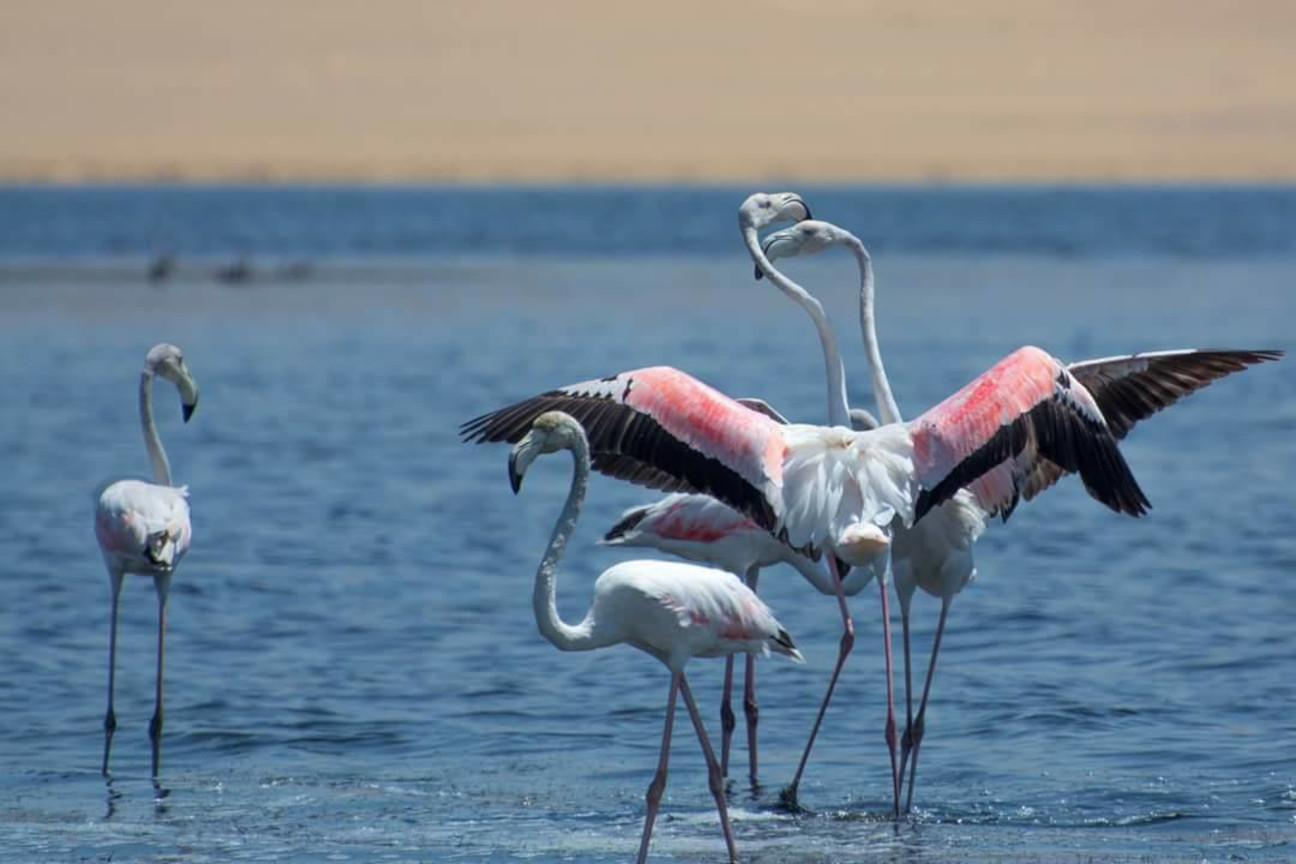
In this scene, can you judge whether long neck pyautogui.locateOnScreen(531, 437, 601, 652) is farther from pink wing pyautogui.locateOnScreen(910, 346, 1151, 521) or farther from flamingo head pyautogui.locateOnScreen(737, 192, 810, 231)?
flamingo head pyautogui.locateOnScreen(737, 192, 810, 231)

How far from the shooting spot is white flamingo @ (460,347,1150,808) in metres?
7.55

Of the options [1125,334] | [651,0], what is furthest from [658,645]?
[651,0]

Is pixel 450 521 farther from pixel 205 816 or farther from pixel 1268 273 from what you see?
pixel 1268 273

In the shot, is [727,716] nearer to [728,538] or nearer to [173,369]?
[728,538]

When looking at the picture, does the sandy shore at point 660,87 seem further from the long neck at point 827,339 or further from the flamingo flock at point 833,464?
the flamingo flock at point 833,464

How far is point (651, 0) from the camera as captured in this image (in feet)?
336

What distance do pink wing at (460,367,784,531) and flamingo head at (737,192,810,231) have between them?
1.02 meters

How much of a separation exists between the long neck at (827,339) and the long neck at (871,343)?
5.0 inches

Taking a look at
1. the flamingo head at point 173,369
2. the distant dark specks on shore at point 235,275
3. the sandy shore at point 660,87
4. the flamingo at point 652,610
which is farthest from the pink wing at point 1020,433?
the sandy shore at point 660,87

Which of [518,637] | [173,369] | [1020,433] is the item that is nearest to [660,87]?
[518,637]

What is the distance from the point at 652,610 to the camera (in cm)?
702

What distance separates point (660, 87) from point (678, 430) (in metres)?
88.6

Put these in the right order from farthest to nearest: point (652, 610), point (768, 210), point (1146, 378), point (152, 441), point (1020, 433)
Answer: point (152, 441) → point (768, 210) → point (1146, 378) → point (1020, 433) → point (652, 610)

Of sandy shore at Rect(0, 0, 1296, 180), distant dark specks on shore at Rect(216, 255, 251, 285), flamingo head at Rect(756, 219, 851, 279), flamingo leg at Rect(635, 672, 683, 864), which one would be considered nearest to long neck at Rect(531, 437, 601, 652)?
flamingo leg at Rect(635, 672, 683, 864)
